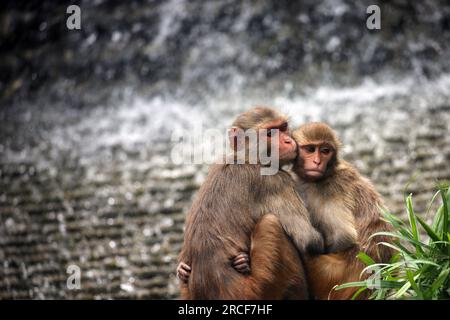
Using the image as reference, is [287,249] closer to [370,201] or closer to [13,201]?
[370,201]

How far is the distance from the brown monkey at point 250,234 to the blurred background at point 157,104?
313 centimetres

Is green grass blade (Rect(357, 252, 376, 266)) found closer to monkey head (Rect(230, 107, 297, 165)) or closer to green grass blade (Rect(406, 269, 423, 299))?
green grass blade (Rect(406, 269, 423, 299))

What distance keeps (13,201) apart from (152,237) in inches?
98.7

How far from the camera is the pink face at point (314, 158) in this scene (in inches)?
206

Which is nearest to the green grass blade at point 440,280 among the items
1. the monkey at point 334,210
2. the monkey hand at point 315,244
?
the monkey at point 334,210

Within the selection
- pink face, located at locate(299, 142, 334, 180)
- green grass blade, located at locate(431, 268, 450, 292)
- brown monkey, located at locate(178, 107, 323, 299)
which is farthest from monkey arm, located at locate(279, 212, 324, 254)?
green grass blade, located at locate(431, 268, 450, 292)

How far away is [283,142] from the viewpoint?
5.14 metres

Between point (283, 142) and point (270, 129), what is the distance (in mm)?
138

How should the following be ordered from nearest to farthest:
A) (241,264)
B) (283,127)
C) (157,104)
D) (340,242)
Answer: (241,264), (340,242), (283,127), (157,104)

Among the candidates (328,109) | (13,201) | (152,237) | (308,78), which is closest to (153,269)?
(152,237)

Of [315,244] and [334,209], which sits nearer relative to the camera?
[315,244]

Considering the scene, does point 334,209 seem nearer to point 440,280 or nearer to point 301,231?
point 301,231

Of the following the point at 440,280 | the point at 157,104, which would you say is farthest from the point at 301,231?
the point at 157,104
